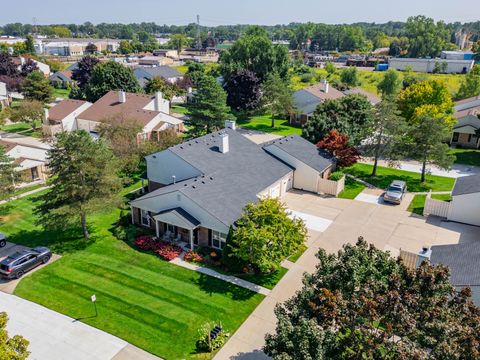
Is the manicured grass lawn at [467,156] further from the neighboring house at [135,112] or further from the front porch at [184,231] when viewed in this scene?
the neighboring house at [135,112]

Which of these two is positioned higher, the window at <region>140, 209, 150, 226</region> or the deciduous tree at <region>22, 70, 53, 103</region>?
the deciduous tree at <region>22, 70, 53, 103</region>

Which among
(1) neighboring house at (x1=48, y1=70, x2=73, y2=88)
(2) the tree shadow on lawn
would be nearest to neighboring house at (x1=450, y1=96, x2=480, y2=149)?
(2) the tree shadow on lawn

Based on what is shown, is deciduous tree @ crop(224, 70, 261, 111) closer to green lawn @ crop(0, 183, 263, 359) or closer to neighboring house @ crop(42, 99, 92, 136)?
neighboring house @ crop(42, 99, 92, 136)

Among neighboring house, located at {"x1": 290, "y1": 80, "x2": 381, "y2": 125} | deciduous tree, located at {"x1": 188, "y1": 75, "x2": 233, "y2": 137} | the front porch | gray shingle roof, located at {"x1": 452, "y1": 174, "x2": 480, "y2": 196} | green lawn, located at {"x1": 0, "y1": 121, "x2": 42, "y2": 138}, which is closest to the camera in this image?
the front porch

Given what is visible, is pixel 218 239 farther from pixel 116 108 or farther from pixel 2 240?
pixel 116 108

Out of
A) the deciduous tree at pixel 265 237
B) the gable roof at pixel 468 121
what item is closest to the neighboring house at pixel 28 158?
the deciduous tree at pixel 265 237

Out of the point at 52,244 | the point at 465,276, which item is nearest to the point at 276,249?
the point at 465,276
